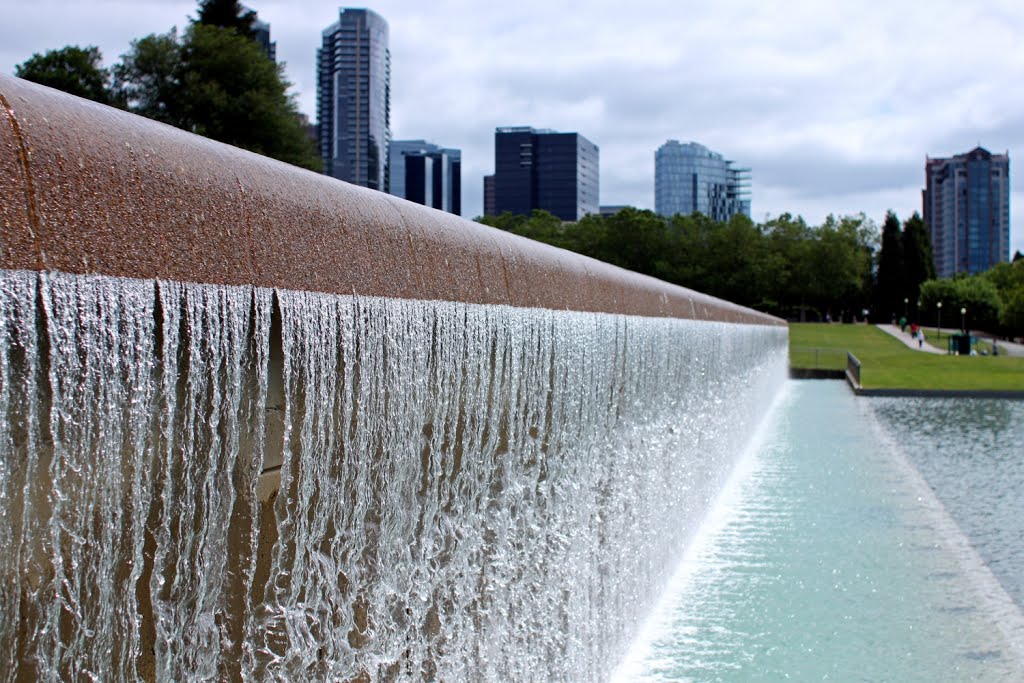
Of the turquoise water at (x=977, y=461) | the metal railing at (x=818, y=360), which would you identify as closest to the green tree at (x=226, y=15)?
the metal railing at (x=818, y=360)

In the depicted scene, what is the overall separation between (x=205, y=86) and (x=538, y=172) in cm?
9187

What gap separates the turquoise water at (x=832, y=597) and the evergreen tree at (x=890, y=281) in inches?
3204

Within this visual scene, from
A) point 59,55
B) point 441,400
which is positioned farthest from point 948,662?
point 59,55

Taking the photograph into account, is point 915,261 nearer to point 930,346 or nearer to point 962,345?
point 930,346

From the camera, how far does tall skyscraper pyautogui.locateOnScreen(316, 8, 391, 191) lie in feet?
535

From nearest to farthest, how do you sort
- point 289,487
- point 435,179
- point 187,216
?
point 187,216
point 289,487
point 435,179

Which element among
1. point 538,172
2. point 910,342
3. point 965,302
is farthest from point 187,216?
point 538,172

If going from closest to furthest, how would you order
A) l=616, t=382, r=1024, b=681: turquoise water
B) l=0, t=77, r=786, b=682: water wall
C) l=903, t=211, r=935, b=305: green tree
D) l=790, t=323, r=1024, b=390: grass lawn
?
l=0, t=77, r=786, b=682: water wall
l=616, t=382, r=1024, b=681: turquoise water
l=790, t=323, r=1024, b=390: grass lawn
l=903, t=211, r=935, b=305: green tree

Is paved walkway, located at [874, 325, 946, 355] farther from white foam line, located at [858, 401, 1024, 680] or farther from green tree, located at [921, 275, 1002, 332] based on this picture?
white foam line, located at [858, 401, 1024, 680]

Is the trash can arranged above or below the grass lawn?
above

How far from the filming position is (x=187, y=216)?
203 centimetres

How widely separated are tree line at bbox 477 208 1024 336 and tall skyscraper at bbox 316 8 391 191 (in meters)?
87.7

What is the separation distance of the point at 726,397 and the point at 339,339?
9.64m

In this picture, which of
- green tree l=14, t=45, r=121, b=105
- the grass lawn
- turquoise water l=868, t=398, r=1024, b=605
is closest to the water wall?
turquoise water l=868, t=398, r=1024, b=605
